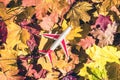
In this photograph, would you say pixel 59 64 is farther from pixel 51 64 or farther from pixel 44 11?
pixel 44 11

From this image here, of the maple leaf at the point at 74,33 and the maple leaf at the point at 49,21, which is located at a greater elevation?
the maple leaf at the point at 49,21

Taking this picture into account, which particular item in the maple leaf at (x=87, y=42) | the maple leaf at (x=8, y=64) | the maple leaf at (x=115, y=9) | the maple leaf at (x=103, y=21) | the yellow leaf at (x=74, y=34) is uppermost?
the maple leaf at (x=115, y=9)

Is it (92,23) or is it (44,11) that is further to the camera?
(92,23)

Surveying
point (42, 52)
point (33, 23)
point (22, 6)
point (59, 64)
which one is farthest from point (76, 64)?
point (22, 6)

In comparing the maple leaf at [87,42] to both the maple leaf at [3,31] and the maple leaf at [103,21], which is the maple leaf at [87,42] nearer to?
the maple leaf at [103,21]

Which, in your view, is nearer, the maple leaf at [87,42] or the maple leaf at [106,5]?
the maple leaf at [106,5]

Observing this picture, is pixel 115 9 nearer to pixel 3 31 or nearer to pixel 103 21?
pixel 103 21

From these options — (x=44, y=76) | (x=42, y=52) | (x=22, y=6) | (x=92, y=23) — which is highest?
(x=22, y=6)

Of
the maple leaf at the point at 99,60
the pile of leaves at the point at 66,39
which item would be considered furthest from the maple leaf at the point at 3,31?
the maple leaf at the point at 99,60
